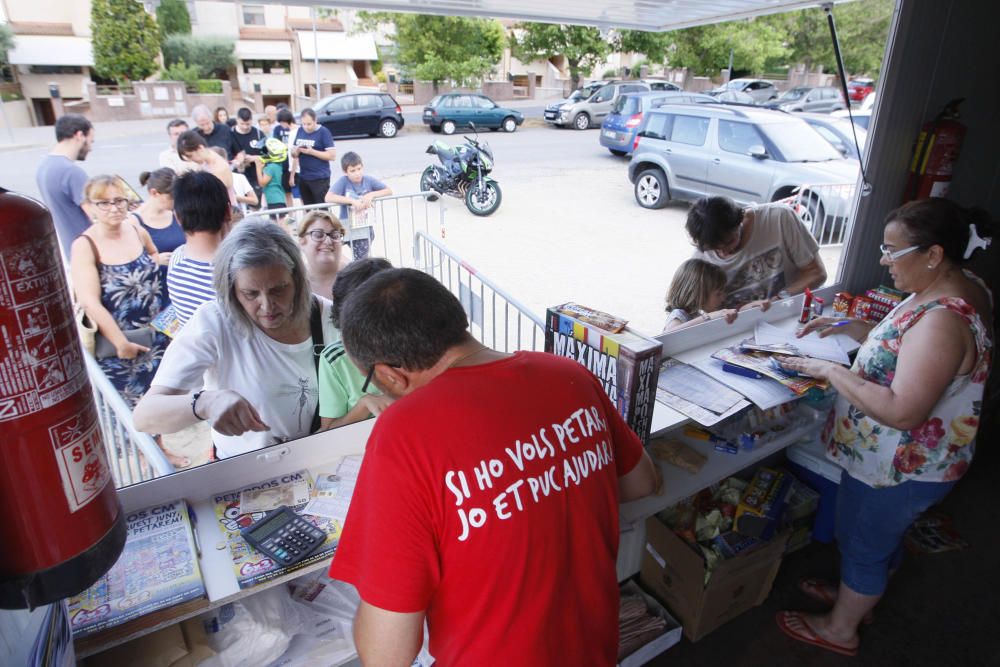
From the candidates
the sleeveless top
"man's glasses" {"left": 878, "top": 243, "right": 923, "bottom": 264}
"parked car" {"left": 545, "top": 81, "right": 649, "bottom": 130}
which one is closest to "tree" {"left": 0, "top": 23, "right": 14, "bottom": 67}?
the sleeveless top

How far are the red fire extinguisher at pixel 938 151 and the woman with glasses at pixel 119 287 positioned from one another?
4018 mm

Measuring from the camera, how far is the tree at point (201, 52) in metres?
21.4

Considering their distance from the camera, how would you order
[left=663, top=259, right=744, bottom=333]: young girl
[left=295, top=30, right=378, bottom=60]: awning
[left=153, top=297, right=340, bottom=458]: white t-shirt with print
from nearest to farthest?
[left=153, top=297, right=340, bottom=458]: white t-shirt with print → [left=663, top=259, right=744, bottom=333]: young girl → [left=295, top=30, right=378, bottom=60]: awning

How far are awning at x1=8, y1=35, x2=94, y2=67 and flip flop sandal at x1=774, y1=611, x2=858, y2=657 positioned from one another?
53.3 ft

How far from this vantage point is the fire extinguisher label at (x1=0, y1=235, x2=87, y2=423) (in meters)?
0.61

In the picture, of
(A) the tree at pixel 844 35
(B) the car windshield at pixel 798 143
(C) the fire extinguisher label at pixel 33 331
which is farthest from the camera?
(A) the tree at pixel 844 35

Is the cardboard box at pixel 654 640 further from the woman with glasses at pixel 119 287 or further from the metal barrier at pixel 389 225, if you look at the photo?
the woman with glasses at pixel 119 287

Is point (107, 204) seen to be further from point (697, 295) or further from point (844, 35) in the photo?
point (844, 35)

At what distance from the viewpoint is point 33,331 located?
638mm

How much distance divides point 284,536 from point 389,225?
6.40m

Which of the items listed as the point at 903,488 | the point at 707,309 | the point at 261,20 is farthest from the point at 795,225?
the point at 261,20

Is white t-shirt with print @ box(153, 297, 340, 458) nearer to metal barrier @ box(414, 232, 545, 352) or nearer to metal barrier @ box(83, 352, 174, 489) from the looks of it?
metal barrier @ box(83, 352, 174, 489)

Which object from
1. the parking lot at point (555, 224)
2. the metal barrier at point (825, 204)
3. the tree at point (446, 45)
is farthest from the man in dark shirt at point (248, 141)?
the tree at point (446, 45)

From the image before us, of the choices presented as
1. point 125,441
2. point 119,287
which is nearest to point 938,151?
point 125,441
